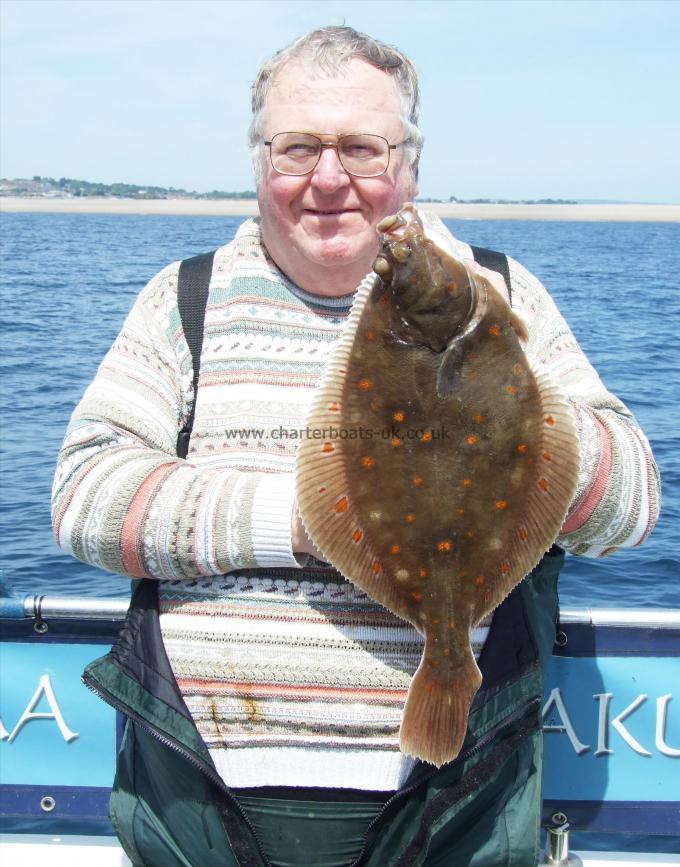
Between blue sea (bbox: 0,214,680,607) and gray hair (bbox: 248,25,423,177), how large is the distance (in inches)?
191

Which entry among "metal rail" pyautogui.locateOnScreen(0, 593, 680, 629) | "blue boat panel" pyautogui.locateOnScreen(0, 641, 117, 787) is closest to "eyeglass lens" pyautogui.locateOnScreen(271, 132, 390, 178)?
"metal rail" pyautogui.locateOnScreen(0, 593, 680, 629)

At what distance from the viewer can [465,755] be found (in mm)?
2238

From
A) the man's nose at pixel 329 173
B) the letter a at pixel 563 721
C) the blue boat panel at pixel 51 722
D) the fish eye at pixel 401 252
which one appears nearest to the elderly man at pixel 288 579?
the man's nose at pixel 329 173

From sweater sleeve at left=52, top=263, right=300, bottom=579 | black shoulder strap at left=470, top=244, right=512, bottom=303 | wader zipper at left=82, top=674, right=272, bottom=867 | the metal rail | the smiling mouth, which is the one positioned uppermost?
the smiling mouth

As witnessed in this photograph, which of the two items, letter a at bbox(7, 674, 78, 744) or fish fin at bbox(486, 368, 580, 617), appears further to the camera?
letter a at bbox(7, 674, 78, 744)

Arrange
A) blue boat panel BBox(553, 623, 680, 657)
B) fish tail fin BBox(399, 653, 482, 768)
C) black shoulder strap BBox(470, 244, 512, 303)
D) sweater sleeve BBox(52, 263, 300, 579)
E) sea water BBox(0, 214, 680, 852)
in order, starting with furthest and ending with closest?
sea water BBox(0, 214, 680, 852) → blue boat panel BBox(553, 623, 680, 657) → black shoulder strap BBox(470, 244, 512, 303) → sweater sleeve BBox(52, 263, 300, 579) → fish tail fin BBox(399, 653, 482, 768)

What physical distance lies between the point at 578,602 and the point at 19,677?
509 centimetres

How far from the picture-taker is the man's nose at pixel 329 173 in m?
2.29

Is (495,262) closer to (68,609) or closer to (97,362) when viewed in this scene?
(68,609)

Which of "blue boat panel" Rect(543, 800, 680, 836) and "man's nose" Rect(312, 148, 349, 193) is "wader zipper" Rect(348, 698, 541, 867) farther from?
"man's nose" Rect(312, 148, 349, 193)

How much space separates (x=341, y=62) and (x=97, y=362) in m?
14.9

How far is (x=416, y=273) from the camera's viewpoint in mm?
1967

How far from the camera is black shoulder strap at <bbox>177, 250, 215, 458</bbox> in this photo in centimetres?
246

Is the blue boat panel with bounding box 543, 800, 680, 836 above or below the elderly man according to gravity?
below
